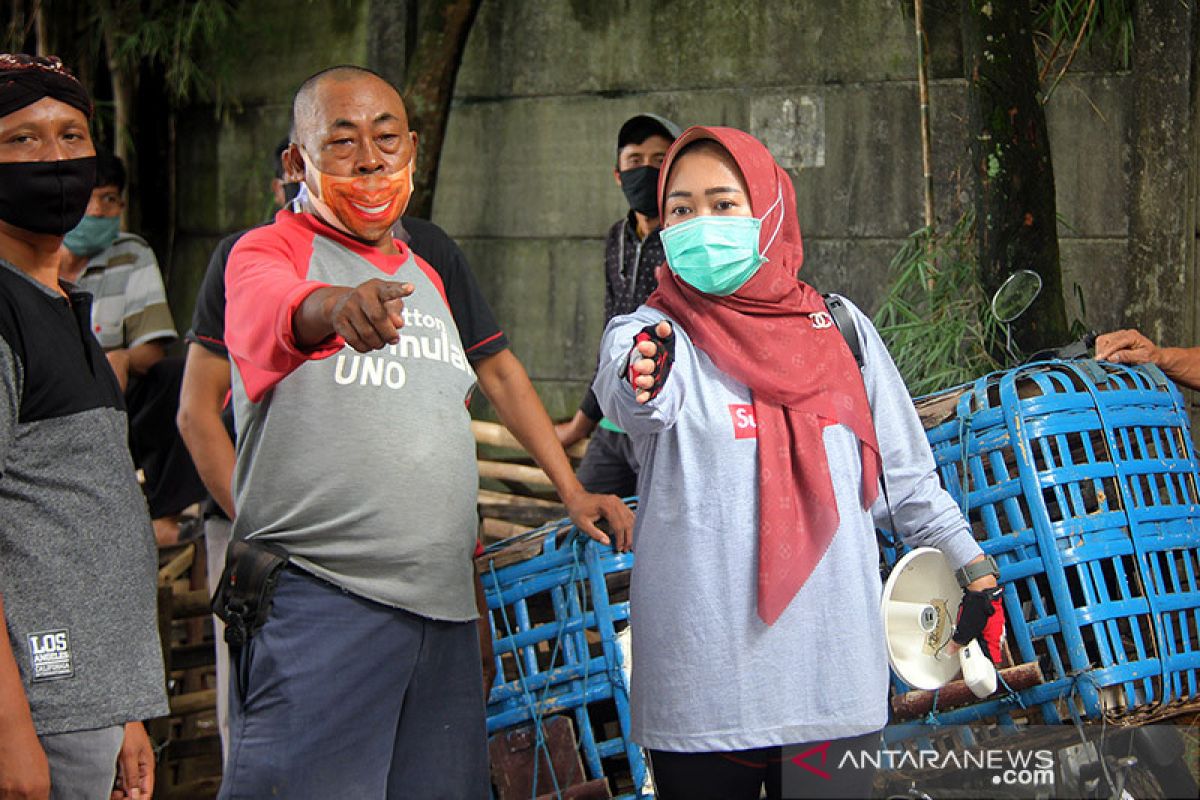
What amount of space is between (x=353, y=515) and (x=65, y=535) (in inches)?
20.5

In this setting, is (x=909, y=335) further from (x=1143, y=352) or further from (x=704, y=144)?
(x=704, y=144)

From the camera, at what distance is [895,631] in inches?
107

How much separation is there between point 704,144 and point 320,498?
3.35 ft

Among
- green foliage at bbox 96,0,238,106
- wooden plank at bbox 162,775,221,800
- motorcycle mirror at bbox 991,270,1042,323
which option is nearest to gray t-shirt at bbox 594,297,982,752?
motorcycle mirror at bbox 991,270,1042,323

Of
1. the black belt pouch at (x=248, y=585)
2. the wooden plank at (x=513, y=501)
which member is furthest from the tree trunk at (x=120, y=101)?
the black belt pouch at (x=248, y=585)

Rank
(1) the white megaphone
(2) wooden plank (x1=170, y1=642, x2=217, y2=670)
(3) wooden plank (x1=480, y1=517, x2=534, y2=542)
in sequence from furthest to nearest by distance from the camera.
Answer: (3) wooden plank (x1=480, y1=517, x2=534, y2=542) → (2) wooden plank (x1=170, y1=642, x2=217, y2=670) → (1) the white megaphone

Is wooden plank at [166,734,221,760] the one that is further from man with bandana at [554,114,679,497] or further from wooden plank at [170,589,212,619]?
man with bandana at [554,114,679,497]

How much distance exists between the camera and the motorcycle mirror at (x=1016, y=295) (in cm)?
428

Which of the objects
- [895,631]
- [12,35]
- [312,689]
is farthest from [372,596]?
[12,35]

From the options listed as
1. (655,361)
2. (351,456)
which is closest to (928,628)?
(655,361)

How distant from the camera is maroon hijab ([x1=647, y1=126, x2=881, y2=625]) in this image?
245 centimetres

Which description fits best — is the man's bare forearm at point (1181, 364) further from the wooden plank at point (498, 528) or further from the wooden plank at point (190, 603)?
the wooden plank at point (190, 603)

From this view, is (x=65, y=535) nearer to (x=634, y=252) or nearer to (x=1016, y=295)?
(x=634, y=252)

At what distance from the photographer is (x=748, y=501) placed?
8.17 ft
